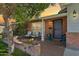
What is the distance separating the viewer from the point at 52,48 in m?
4.26

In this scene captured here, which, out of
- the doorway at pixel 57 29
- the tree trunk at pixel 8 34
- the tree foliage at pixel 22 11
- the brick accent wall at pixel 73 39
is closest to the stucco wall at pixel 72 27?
the brick accent wall at pixel 73 39

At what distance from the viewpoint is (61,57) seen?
4164 millimetres

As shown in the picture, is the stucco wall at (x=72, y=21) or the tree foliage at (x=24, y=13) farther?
the tree foliage at (x=24, y=13)

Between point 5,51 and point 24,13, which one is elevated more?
point 24,13

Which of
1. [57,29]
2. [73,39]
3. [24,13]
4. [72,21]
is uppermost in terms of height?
[24,13]

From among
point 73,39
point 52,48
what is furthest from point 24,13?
point 73,39

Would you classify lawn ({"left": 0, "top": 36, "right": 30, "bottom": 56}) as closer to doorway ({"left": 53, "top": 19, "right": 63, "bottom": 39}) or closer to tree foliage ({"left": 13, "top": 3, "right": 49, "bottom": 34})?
tree foliage ({"left": 13, "top": 3, "right": 49, "bottom": 34})

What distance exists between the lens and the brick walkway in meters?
4.21

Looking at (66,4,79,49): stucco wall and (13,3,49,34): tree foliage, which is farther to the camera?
(13,3,49,34): tree foliage

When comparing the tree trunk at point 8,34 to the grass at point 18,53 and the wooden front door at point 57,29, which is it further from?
the wooden front door at point 57,29

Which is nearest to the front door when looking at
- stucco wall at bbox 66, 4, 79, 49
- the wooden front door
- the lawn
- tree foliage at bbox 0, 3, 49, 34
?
the wooden front door

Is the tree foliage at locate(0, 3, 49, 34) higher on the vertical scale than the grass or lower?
higher

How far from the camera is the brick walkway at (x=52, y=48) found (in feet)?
13.8

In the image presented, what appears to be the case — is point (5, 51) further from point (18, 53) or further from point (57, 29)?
point (57, 29)
